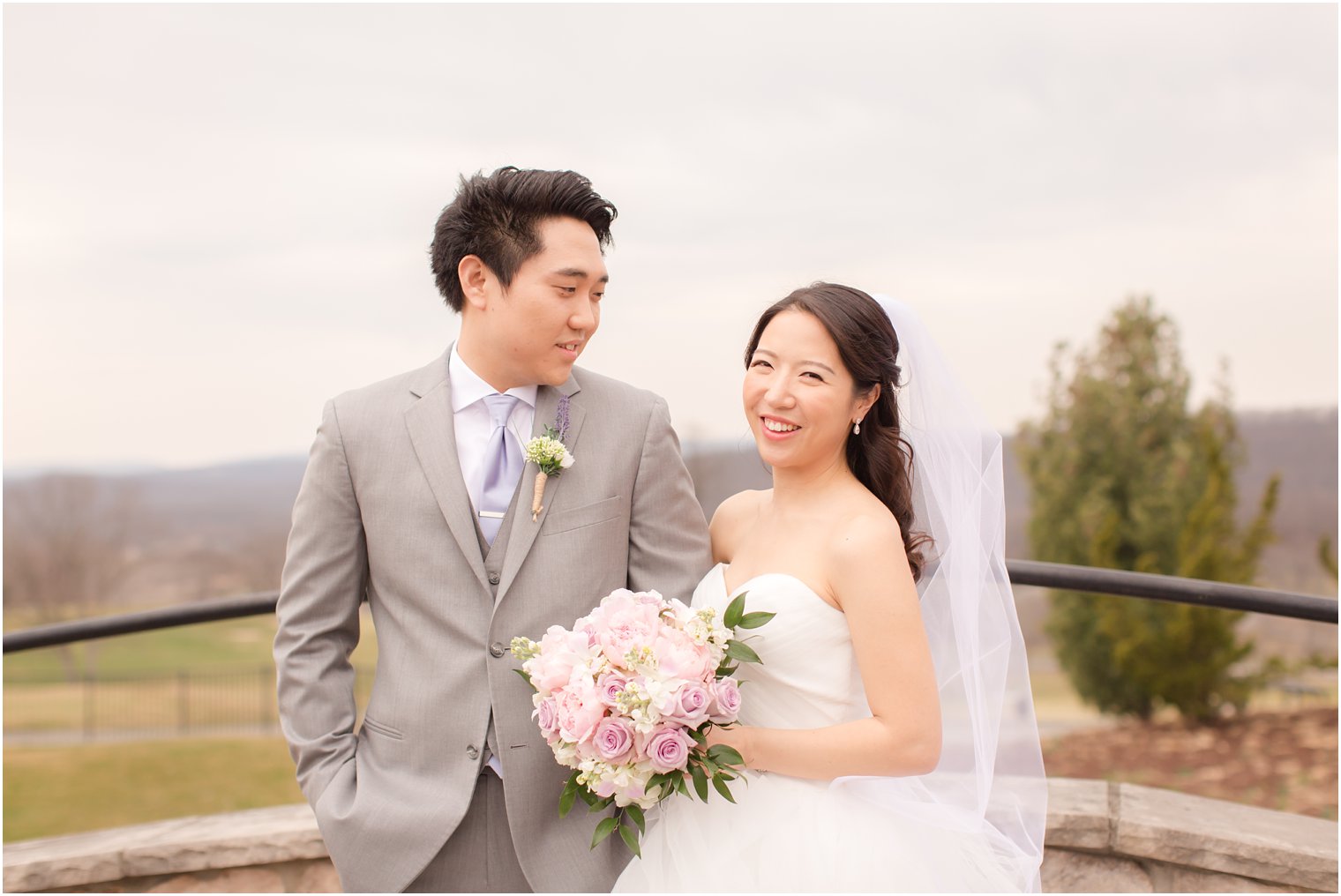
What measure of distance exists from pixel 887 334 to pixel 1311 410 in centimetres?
1435

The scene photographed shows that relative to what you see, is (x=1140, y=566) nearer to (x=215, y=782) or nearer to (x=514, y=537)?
(x=514, y=537)

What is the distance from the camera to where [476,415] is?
2545mm

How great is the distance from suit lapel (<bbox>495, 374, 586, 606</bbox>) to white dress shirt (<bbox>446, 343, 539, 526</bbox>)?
33mm

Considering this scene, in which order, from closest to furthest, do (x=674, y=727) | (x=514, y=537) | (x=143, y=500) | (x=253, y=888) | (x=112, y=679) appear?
(x=674, y=727), (x=514, y=537), (x=253, y=888), (x=143, y=500), (x=112, y=679)

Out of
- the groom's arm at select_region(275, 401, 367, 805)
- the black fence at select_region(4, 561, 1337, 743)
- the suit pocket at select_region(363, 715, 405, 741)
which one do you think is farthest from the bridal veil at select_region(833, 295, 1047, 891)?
the black fence at select_region(4, 561, 1337, 743)

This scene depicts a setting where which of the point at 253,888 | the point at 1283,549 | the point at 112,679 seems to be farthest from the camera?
the point at 112,679

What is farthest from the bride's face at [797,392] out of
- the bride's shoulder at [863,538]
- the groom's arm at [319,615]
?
the groom's arm at [319,615]

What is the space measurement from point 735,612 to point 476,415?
85 cm

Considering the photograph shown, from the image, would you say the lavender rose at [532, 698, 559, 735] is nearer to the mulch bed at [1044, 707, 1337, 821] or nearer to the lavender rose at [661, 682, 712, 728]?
the lavender rose at [661, 682, 712, 728]

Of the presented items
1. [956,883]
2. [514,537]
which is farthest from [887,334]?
[956,883]

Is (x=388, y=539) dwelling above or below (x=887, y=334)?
below

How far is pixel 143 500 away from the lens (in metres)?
22.2

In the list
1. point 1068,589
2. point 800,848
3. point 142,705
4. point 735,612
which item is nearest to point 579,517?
point 735,612

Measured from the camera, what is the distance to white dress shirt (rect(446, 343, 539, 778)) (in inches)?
99.1
